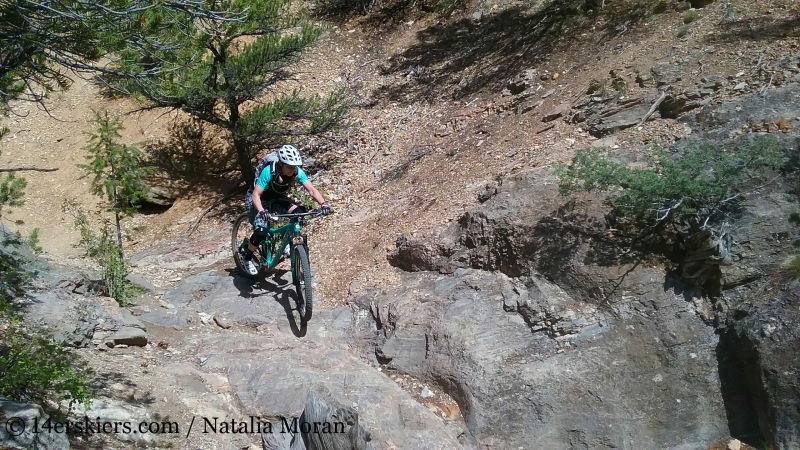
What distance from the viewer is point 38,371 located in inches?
173

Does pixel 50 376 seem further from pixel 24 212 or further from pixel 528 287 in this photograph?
pixel 24 212

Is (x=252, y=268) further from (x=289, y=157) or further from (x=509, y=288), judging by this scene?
(x=509, y=288)

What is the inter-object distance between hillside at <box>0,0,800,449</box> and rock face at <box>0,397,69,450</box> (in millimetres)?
491

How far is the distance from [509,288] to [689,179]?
6.06ft

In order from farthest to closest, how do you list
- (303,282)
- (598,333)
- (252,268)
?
(252,268) < (303,282) < (598,333)

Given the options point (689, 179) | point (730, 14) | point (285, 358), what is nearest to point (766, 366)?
point (689, 179)

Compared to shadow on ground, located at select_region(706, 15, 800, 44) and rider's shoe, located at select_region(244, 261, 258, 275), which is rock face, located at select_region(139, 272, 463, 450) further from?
shadow on ground, located at select_region(706, 15, 800, 44)

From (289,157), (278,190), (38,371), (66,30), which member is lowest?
(278,190)

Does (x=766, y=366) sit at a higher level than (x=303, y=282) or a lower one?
lower

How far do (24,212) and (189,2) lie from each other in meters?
8.86

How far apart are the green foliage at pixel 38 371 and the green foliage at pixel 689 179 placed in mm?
4351

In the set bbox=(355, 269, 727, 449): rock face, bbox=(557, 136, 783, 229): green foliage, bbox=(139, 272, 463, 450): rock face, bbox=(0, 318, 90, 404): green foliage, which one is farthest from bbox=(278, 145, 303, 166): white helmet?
bbox=(557, 136, 783, 229): green foliage

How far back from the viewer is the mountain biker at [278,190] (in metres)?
6.34

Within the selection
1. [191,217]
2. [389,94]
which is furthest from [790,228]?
[191,217]
